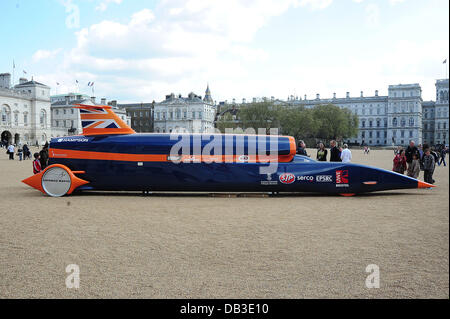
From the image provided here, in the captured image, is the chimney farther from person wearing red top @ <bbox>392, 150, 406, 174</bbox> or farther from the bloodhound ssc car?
person wearing red top @ <bbox>392, 150, 406, 174</bbox>

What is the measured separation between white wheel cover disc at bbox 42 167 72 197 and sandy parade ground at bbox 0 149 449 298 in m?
1.76

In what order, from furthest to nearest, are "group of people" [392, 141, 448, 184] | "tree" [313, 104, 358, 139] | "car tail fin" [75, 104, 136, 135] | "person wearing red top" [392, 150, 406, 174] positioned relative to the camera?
"tree" [313, 104, 358, 139], "person wearing red top" [392, 150, 406, 174], "group of people" [392, 141, 448, 184], "car tail fin" [75, 104, 136, 135]

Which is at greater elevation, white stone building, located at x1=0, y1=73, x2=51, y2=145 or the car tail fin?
white stone building, located at x1=0, y1=73, x2=51, y2=145

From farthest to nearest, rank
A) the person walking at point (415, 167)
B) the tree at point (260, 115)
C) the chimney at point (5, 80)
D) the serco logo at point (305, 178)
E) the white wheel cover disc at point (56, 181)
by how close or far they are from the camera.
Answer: the chimney at point (5, 80), the tree at point (260, 115), the person walking at point (415, 167), the white wheel cover disc at point (56, 181), the serco logo at point (305, 178)

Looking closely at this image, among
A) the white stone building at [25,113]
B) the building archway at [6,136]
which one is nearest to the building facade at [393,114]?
the white stone building at [25,113]

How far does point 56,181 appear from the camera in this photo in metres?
12.4

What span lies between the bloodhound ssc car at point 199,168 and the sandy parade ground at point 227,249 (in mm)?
1668

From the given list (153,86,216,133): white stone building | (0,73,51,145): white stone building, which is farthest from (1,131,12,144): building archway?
(153,86,216,133): white stone building

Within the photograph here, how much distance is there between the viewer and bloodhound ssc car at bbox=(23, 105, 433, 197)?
39.8 feet

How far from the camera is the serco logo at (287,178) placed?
12102mm

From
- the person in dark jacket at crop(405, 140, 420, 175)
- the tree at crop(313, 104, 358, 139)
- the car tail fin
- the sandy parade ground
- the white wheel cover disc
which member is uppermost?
the tree at crop(313, 104, 358, 139)

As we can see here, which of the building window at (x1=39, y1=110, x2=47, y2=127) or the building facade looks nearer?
the building window at (x1=39, y1=110, x2=47, y2=127)

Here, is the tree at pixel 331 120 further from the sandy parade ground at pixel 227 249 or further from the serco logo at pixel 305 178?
the sandy parade ground at pixel 227 249

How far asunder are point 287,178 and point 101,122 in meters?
6.76
